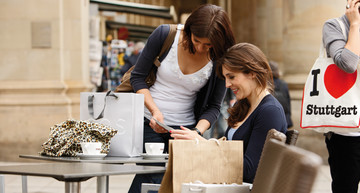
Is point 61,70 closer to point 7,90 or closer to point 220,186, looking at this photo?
point 7,90

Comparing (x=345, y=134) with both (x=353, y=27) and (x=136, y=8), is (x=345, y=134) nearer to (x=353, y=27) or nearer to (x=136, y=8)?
(x=353, y=27)

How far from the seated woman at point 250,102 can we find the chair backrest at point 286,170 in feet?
2.55

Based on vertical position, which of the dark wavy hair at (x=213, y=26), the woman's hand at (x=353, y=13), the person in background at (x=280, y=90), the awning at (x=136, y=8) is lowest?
the person in background at (x=280, y=90)

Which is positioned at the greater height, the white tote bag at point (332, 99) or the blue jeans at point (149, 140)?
the white tote bag at point (332, 99)

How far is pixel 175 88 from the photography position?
13.7 feet

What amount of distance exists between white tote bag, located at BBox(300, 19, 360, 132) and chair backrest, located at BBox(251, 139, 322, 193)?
1675 millimetres

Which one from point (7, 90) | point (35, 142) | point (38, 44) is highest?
point (38, 44)

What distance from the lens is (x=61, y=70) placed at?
10.6 metres

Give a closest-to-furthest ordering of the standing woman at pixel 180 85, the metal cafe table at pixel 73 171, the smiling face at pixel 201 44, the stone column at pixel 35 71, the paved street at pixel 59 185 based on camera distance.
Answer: the metal cafe table at pixel 73 171
the smiling face at pixel 201 44
the standing woman at pixel 180 85
the paved street at pixel 59 185
the stone column at pixel 35 71

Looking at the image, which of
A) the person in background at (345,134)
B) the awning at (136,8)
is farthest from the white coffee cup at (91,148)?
the awning at (136,8)

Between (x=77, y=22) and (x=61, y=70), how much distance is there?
2.87ft

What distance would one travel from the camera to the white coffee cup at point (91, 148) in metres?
3.53

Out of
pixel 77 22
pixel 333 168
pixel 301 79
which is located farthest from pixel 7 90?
pixel 333 168

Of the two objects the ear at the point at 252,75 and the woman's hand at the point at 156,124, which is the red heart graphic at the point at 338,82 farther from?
the woman's hand at the point at 156,124
